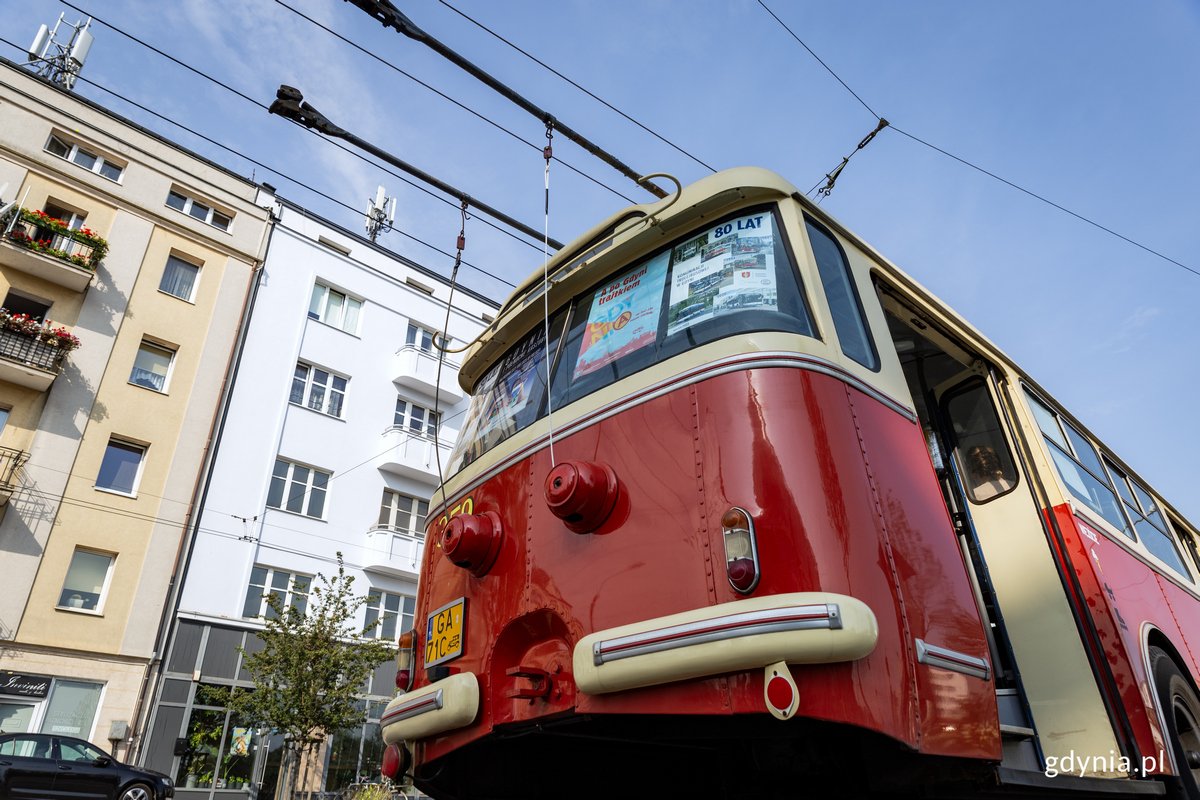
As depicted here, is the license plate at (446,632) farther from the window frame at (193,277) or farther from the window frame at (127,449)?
the window frame at (193,277)

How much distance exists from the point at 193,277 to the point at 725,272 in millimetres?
23051

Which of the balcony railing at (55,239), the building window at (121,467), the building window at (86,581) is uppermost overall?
the balcony railing at (55,239)

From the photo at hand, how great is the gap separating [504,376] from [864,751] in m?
3.01

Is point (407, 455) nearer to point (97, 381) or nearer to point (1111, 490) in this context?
point (97, 381)

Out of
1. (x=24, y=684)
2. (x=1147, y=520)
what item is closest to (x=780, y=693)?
(x=1147, y=520)

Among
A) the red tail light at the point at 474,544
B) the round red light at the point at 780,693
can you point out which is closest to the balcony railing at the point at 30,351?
the red tail light at the point at 474,544

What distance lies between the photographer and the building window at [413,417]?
2611cm

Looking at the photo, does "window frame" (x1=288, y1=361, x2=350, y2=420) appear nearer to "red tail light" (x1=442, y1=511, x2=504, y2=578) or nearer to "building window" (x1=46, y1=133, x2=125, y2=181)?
"building window" (x1=46, y1=133, x2=125, y2=181)

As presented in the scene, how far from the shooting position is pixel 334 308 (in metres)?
25.9

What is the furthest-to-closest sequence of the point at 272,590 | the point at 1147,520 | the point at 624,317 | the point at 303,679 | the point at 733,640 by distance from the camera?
the point at 272,590 → the point at 303,679 → the point at 1147,520 → the point at 624,317 → the point at 733,640

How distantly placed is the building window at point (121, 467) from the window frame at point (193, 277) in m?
4.65

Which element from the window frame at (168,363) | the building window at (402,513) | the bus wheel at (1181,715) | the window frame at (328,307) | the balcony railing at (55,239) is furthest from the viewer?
the window frame at (328,307)

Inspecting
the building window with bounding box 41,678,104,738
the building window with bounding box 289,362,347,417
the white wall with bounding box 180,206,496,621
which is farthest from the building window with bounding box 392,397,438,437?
the building window with bounding box 41,678,104,738

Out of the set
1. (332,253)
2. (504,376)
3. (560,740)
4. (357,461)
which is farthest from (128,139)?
(560,740)
